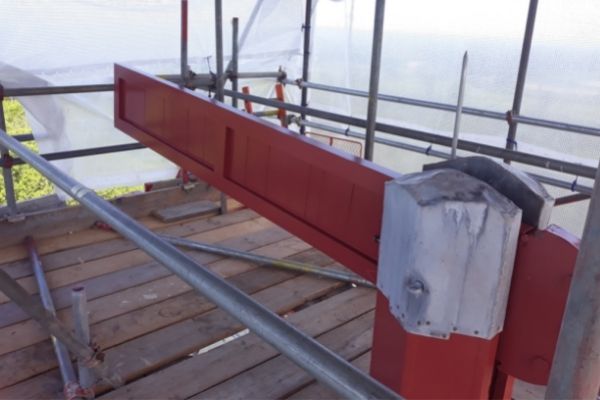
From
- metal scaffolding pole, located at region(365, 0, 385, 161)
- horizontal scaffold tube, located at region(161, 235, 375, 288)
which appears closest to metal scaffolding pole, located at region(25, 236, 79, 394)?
horizontal scaffold tube, located at region(161, 235, 375, 288)

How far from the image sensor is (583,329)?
775 mm

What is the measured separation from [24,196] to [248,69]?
38.9 ft

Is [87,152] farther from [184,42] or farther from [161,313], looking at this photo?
[161,313]

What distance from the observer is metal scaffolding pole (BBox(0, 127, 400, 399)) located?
0.79 m

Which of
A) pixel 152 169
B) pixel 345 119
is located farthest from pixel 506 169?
pixel 152 169

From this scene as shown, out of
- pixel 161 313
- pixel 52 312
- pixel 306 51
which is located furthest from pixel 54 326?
pixel 306 51

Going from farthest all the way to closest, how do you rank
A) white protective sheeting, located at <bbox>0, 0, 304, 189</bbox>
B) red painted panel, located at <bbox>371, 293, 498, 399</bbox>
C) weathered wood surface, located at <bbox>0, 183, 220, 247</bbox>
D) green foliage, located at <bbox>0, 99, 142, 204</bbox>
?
green foliage, located at <bbox>0, 99, 142, 204</bbox> < white protective sheeting, located at <bbox>0, 0, 304, 189</bbox> < weathered wood surface, located at <bbox>0, 183, 220, 247</bbox> < red painted panel, located at <bbox>371, 293, 498, 399</bbox>

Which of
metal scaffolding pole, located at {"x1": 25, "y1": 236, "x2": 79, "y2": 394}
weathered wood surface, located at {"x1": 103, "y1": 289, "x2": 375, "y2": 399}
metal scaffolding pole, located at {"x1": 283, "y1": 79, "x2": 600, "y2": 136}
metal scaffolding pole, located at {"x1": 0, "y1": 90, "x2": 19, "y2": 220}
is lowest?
weathered wood surface, located at {"x1": 103, "y1": 289, "x2": 375, "y2": 399}

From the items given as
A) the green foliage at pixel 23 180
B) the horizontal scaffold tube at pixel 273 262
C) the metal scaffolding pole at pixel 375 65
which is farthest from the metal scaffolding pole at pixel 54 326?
the green foliage at pixel 23 180

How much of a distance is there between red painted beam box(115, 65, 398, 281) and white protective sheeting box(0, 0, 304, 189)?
46.6 inches

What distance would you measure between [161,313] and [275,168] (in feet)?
4.10

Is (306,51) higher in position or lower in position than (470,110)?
higher

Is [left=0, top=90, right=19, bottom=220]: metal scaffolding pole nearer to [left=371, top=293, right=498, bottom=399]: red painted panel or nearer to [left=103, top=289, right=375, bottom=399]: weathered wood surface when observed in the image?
[left=103, top=289, right=375, bottom=399]: weathered wood surface

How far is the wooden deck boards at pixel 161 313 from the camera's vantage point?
7.90ft
